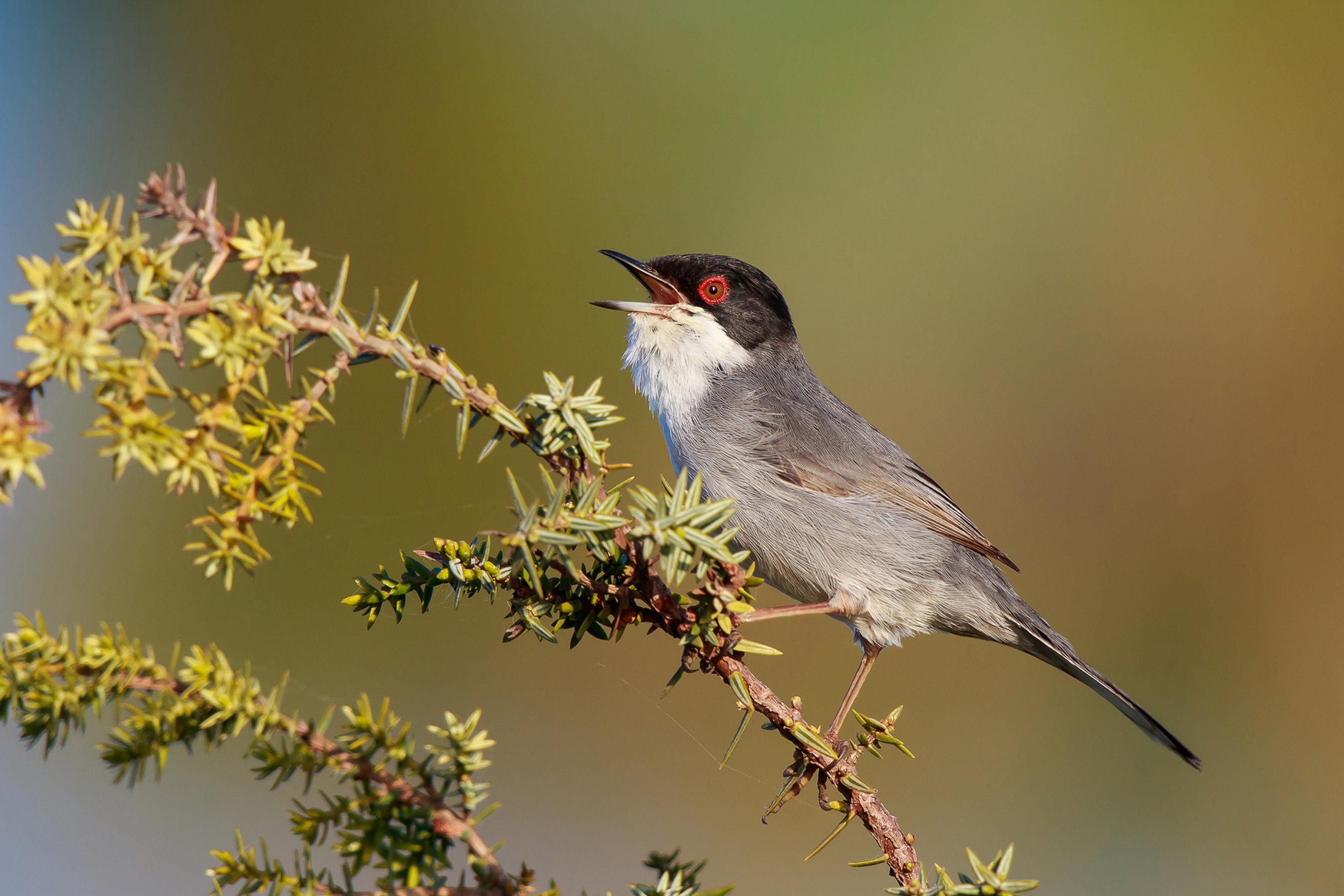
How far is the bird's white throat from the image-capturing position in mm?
3277

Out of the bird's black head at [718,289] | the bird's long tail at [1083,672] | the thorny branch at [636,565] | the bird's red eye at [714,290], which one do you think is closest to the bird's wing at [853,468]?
the bird's long tail at [1083,672]

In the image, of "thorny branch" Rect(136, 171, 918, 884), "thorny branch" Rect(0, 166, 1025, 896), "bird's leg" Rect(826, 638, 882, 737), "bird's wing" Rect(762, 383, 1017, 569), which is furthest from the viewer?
"bird's wing" Rect(762, 383, 1017, 569)

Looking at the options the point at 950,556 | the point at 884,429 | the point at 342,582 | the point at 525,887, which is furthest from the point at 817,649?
the point at 525,887

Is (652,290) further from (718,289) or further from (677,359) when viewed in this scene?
(677,359)

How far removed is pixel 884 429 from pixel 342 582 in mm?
3220

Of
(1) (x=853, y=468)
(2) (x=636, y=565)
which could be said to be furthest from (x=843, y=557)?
(2) (x=636, y=565)

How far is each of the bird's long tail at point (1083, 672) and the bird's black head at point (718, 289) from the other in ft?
4.92

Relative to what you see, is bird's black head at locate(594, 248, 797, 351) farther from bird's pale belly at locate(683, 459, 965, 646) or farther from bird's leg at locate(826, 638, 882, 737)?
bird's leg at locate(826, 638, 882, 737)

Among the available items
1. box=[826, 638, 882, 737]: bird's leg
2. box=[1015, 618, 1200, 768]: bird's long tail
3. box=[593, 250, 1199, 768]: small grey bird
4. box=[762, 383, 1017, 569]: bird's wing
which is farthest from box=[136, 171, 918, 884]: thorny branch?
box=[1015, 618, 1200, 768]: bird's long tail

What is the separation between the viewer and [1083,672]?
310 cm

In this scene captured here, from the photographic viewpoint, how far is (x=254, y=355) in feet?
3.40

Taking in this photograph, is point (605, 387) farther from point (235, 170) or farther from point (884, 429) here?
point (235, 170)

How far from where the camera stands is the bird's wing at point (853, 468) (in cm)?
315

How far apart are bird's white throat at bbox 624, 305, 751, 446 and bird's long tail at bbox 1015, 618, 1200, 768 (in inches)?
55.2
